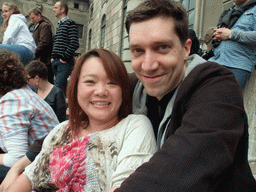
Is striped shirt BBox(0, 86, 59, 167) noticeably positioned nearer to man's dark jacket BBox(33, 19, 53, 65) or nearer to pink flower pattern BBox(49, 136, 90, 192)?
pink flower pattern BBox(49, 136, 90, 192)

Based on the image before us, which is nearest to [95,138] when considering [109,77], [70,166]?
[70,166]

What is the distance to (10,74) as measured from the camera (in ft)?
7.68

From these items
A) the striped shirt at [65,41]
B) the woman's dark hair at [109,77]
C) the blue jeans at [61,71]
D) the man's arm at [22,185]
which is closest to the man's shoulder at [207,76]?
the woman's dark hair at [109,77]

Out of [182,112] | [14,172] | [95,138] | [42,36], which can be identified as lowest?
[14,172]

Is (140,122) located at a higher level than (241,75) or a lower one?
lower

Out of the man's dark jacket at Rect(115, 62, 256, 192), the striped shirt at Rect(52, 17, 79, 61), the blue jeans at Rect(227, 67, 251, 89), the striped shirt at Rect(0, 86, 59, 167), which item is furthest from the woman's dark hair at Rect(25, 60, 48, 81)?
the man's dark jacket at Rect(115, 62, 256, 192)

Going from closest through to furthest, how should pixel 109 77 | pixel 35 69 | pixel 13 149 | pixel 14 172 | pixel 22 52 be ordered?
pixel 109 77 < pixel 14 172 < pixel 13 149 < pixel 22 52 < pixel 35 69

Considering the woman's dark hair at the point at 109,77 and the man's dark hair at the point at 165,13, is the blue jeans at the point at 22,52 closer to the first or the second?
the woman's dark hair at the point at 109,77

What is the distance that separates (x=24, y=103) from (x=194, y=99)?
1702 mm

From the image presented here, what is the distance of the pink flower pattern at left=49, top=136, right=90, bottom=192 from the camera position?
136 cm

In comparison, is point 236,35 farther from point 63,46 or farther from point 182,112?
point 63,46

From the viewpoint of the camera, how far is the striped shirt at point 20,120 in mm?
2051

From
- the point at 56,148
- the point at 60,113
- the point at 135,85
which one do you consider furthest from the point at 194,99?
the point at 60,113

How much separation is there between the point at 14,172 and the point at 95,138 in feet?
2.87
